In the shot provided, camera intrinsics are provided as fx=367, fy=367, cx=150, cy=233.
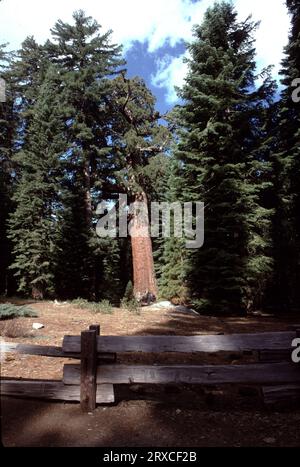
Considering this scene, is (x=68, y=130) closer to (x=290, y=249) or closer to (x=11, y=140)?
(x=11, y=140)

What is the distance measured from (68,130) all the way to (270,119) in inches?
491

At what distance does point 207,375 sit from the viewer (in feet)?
18.0

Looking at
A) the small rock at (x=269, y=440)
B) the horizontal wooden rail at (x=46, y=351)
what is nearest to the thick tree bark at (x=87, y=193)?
the horizontal wooden rail at (x=46, y=351)

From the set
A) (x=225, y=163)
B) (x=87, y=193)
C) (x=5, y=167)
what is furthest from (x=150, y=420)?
(x=5, y=167)

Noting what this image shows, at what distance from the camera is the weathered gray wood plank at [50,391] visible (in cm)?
552

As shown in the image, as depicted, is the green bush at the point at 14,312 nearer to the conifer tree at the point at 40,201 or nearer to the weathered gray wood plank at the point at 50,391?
the weathered gray wood plank at the point at 50,391

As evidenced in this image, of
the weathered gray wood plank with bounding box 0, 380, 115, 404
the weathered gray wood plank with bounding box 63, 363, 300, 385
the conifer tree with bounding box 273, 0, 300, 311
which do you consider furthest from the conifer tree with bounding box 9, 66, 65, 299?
the weathered gray wood plank with bounding box 63, 363, 300, 385

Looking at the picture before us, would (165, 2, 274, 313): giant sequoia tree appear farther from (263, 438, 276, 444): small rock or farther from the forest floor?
(263, 438, 276, 444): small rock

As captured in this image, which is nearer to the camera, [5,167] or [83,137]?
[83,137]

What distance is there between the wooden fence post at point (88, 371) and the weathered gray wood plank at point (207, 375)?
14 centimetres

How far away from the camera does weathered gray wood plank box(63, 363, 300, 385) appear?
5.47 m

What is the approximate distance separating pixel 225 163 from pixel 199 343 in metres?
12.4

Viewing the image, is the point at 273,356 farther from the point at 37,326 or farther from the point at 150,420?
the point at 37,326

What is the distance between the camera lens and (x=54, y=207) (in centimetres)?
2234
